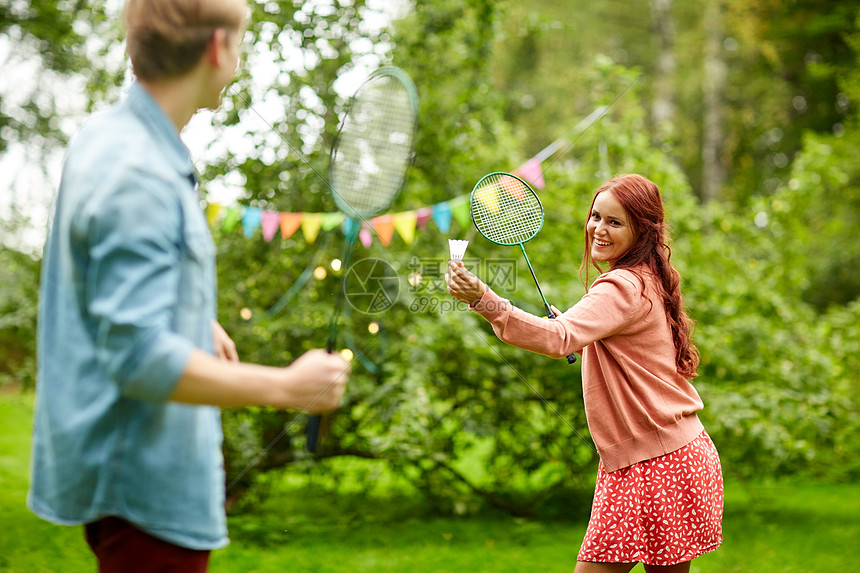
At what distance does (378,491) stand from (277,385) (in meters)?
5.15

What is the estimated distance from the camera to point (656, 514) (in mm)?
2002

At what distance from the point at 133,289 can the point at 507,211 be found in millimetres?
1619

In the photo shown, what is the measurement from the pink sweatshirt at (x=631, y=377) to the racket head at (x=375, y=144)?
819 millimetres

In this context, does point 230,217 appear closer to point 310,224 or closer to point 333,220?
point 310,224

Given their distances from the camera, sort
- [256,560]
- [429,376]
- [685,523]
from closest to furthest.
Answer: [685,523], [256,560], [429,376]

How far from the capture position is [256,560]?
14.0 ft

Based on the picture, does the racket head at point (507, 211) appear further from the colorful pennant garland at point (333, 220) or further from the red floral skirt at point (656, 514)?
the colorful pennant garland at point (333, 220)

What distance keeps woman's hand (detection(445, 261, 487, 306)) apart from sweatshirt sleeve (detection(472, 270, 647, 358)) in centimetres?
2

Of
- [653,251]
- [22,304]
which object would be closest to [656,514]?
[653,251]

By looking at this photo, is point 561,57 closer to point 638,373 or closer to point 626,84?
point 626,84

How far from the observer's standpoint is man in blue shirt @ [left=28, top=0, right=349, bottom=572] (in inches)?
41.4

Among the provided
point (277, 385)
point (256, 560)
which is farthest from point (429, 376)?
point (277, 385)

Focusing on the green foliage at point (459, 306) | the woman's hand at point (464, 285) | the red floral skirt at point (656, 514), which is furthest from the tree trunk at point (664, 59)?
the woman's hand at point (464, 285)

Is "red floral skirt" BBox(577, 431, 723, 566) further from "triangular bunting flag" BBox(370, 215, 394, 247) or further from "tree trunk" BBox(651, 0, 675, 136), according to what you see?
"tree trunk" BBox(651, 0, 675, 136)
